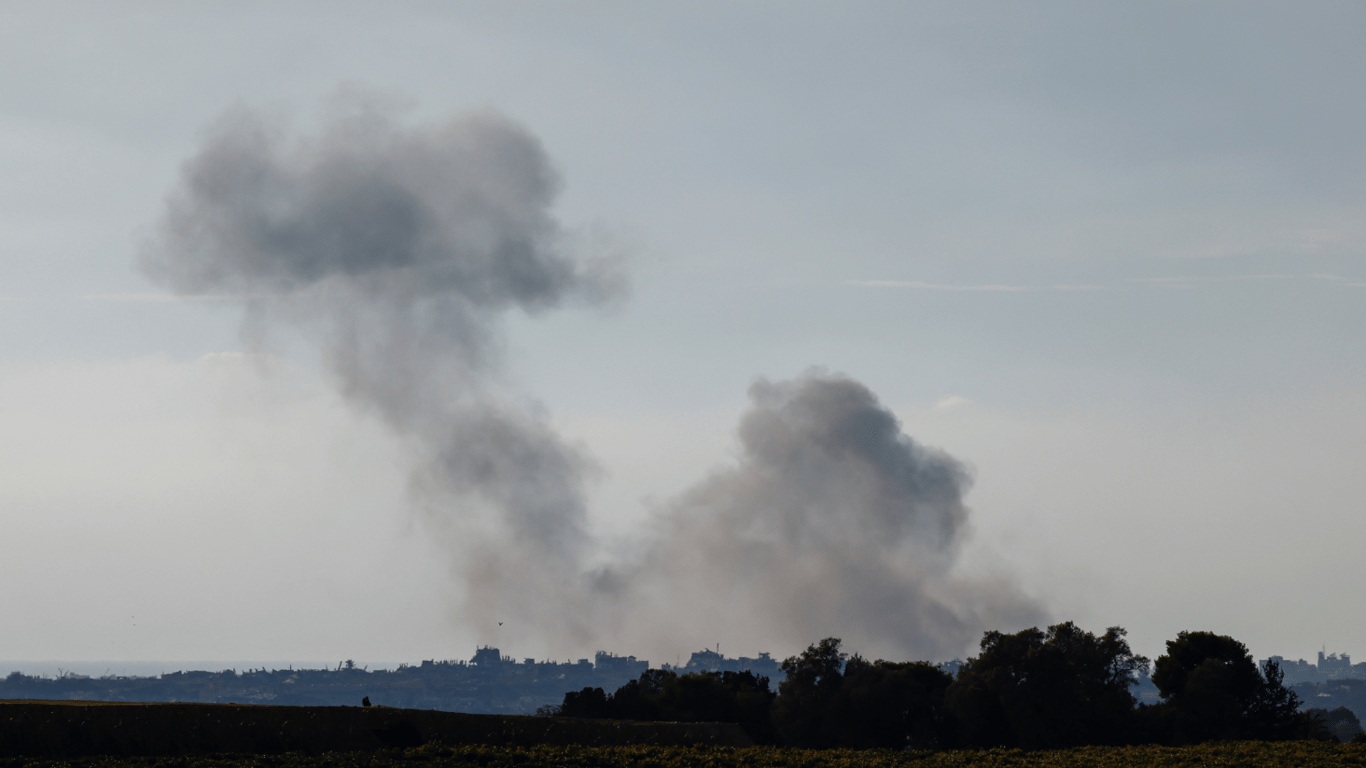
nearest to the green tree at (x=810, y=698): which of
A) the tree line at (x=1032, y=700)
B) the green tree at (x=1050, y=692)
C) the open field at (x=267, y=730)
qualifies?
the tree line at (x=1032, y=700)

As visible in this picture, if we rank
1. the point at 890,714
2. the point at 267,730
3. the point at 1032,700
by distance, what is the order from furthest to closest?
the point at 890,714
the point at 1032,700
the point at 267,730

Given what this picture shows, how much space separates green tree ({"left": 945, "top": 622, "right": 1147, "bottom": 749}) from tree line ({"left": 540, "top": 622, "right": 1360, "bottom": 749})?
0.09 metres

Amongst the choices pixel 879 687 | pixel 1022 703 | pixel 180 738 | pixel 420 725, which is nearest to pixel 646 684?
pixel 879 687

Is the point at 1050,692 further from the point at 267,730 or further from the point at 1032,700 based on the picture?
the point at 267,730

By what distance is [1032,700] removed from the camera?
93562 mm

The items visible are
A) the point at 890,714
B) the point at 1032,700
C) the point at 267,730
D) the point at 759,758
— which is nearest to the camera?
the point at 267,730

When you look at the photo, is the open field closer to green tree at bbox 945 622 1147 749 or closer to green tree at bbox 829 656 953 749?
green tree at bbox 829 656 953 749

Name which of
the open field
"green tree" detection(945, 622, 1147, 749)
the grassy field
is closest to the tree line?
"green tree" detection(945, 622, 1147, 749)

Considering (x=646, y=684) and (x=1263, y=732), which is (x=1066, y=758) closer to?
(x=1263, y=732)

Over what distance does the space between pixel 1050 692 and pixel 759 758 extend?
3557 centimetres

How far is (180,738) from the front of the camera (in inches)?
2509

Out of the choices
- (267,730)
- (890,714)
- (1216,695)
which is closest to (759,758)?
(267,730)

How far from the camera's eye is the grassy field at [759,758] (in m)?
63.0

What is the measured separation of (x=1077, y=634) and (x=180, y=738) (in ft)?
238
